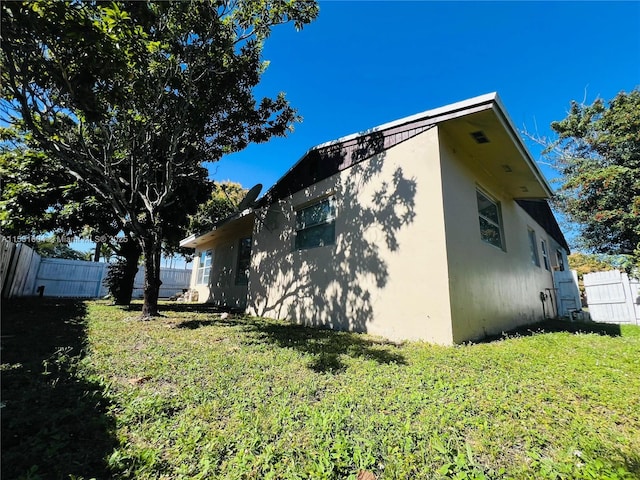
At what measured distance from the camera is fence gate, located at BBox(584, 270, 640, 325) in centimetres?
943

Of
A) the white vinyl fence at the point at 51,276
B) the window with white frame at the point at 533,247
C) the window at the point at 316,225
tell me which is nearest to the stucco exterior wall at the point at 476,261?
the window with white frame at the point at 533,247

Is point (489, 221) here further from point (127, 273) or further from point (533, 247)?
point (127, 273)

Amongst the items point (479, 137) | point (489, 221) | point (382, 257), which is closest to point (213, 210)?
point (382, 257)

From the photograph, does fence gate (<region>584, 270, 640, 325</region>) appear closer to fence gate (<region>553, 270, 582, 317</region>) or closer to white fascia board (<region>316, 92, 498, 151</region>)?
fence gate (<region>553, 270, 582, 317</region>)

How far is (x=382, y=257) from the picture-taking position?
5.73 meters

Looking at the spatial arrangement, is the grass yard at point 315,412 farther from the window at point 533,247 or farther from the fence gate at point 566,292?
the fence gate at point 566,292

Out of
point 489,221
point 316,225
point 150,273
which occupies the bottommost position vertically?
point 150,273

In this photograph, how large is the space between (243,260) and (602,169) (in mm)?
17575

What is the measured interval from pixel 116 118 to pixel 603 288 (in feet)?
53.4

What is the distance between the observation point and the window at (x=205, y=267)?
15.6 metres

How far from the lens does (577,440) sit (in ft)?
6.89

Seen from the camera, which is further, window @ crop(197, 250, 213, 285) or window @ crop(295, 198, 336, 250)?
window @ crop(197, 250, 213, 285)

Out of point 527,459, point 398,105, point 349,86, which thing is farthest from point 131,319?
point 398,105

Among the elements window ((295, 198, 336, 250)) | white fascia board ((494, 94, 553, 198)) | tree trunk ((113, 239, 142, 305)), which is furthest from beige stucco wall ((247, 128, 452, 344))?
tree trunk ((113, 239, 142, 305))
